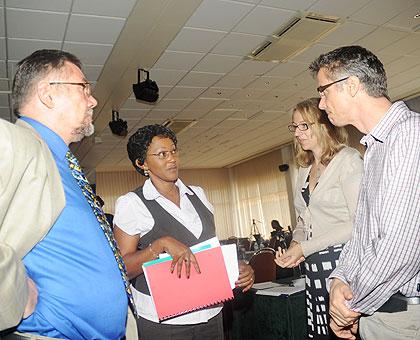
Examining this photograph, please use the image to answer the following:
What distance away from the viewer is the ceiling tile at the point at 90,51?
475cm

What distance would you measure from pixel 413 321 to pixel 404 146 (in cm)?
52

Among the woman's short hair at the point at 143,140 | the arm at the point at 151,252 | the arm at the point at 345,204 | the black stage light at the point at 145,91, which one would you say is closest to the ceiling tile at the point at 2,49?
the black stage light at the point at 145,91

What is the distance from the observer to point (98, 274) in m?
1.08

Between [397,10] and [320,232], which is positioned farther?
[397,10]

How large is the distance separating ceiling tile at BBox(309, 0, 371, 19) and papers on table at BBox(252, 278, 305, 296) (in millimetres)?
3170

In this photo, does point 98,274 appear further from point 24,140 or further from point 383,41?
point 383,41

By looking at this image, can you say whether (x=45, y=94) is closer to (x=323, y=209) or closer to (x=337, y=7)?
(x=323, y=209)

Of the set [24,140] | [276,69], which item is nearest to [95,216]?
[24,140]

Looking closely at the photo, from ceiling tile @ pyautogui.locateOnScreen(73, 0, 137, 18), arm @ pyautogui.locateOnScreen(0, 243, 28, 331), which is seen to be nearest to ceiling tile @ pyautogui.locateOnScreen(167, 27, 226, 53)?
ceiling tile @ pyautogui.locateOnScreen(73, 0, 137, 18)

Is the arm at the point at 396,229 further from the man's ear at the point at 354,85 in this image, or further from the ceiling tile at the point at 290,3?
the ceiling tile at the point at 290,3

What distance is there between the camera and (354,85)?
1394 millimetres

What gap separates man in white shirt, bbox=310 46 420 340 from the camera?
3.64 feet

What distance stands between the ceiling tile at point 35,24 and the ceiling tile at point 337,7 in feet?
9.32

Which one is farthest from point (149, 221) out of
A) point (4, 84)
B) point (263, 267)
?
point (4, 84)
